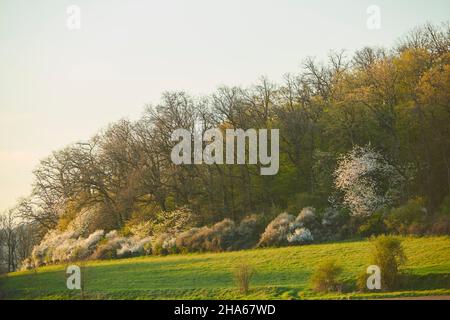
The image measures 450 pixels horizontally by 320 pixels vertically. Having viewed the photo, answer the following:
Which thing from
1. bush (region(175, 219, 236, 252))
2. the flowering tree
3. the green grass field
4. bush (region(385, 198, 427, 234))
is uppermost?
the flowering tree

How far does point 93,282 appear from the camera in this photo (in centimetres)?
2620

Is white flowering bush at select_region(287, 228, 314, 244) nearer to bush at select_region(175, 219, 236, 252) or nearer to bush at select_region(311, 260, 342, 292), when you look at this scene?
bush at select_region(175, 219, 236, 252)

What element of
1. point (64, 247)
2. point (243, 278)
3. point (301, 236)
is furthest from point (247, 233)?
point (64, 247)

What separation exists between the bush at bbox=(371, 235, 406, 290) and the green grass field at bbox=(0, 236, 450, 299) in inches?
20.2

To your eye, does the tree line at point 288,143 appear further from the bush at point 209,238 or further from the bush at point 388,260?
the bush at point 388,260

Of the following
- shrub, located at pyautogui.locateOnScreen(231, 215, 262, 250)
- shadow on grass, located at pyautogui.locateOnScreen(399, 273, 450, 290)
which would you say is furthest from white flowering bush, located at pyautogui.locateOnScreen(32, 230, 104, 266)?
shadow on grass, located at pyautogui.locateOnScreen(399, 273, 450, 290)

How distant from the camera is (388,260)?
853 inches

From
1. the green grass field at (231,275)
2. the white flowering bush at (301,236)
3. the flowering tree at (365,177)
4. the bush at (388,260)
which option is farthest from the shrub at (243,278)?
the flowering tree at (365,177)

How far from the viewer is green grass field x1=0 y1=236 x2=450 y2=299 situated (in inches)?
870

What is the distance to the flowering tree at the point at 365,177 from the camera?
30.2m

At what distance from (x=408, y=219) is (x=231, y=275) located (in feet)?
25.8

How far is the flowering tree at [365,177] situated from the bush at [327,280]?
26.4ft
